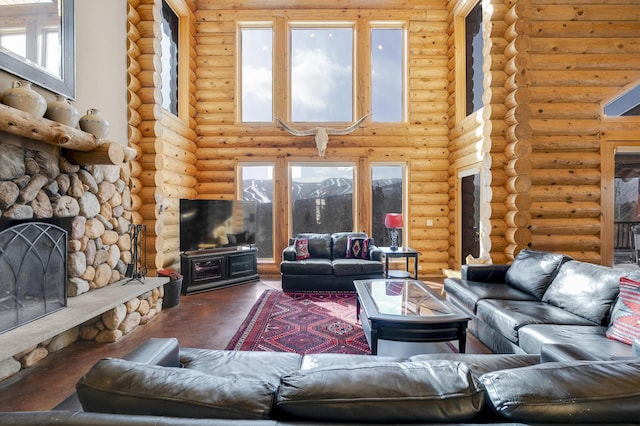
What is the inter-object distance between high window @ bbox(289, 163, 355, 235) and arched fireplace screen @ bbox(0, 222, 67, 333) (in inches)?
152

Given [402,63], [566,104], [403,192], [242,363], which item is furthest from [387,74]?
[242,363]

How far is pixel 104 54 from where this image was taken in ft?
11.3

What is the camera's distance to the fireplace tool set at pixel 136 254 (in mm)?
3465

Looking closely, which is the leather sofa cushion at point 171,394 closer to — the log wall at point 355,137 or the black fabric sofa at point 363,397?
the black fabric sofa at point 363,397

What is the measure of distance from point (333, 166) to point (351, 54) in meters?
2.22

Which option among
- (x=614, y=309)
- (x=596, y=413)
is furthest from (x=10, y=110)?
(x=614, y=309)

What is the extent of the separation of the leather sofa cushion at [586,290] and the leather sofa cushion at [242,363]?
2.34 metres

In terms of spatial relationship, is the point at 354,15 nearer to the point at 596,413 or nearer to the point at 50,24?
the point at 50,24

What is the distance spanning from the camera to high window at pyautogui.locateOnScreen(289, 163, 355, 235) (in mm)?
6102

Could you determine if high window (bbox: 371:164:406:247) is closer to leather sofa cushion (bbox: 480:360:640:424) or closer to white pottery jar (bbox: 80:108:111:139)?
white pottery jar (bbox: 80:108:111:139)

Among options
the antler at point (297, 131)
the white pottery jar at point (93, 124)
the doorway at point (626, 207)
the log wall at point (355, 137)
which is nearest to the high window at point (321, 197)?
the log wall at point (355, 137)

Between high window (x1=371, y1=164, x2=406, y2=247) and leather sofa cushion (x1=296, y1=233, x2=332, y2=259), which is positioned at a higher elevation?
high window (x1=371, y1=164, x2=406, y2=247)

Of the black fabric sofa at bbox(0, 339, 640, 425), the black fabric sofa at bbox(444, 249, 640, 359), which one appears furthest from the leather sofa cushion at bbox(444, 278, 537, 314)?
the black fabric sofa at bbox(0, 339, 640, 425)

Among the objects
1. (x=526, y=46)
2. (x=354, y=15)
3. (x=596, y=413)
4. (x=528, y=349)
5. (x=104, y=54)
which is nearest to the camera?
(x=596, y=413)
